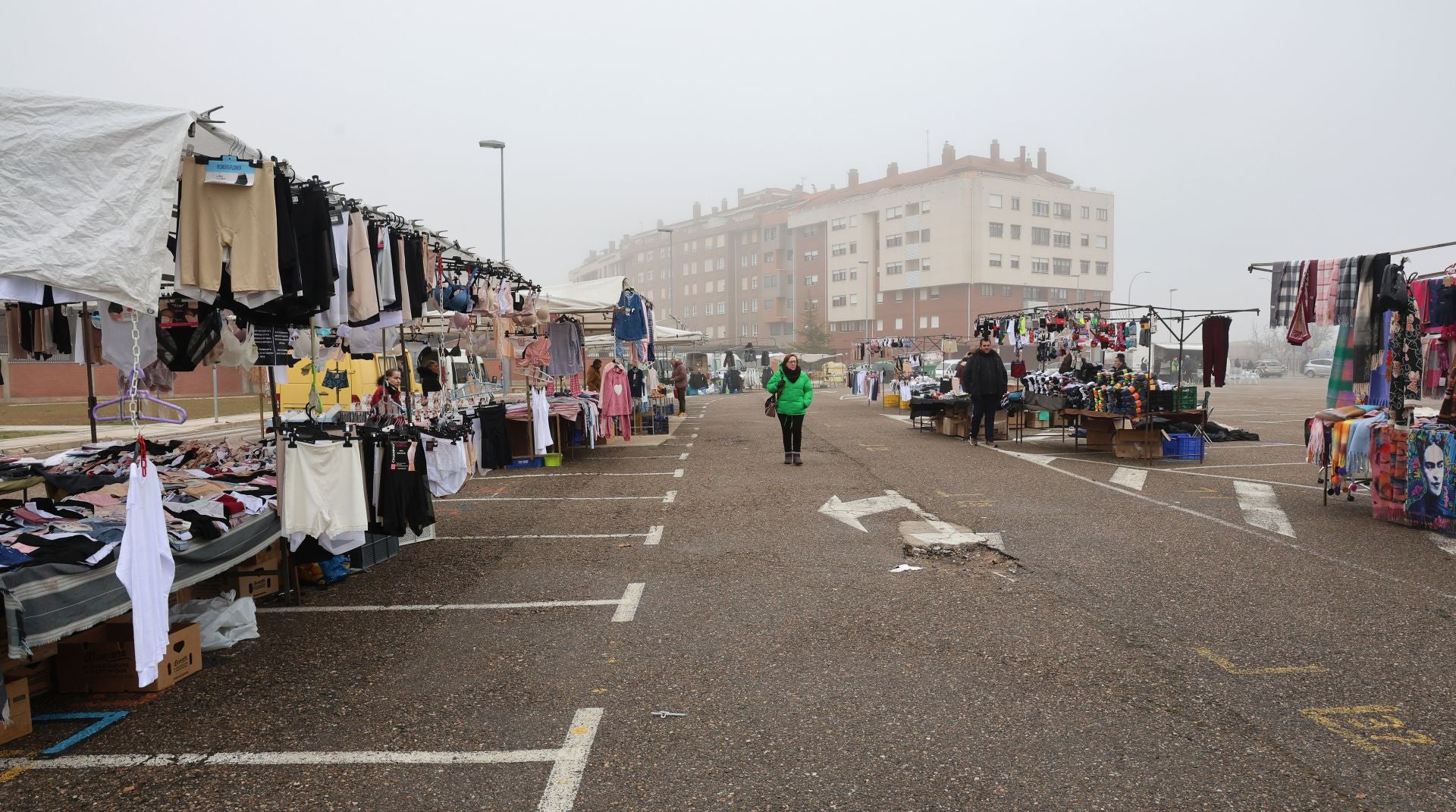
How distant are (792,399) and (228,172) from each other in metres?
9.34

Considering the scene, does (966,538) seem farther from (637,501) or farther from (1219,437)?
(1219,437)

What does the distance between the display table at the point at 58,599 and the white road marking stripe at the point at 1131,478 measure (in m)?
10.3

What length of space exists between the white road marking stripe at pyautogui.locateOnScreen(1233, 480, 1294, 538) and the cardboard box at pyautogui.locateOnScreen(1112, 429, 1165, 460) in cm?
259

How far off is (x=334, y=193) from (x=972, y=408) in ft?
42.6

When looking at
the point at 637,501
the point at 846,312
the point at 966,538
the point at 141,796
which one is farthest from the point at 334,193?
the point at 846,312

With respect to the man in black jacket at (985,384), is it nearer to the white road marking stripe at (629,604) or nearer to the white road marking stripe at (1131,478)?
the white road marking stripe at (1131,478)

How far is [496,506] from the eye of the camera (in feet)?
32.4

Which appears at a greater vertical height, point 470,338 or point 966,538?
point 470,338

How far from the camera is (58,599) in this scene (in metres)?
3.62

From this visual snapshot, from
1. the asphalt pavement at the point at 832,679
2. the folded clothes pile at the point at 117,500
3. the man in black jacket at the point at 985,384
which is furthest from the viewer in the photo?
the man in black jacket at the point at 985,384

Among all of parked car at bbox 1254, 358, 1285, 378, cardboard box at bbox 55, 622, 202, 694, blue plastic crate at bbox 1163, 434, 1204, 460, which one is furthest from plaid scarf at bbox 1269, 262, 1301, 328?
parked car at bbox 1254, 358, 1285, 378

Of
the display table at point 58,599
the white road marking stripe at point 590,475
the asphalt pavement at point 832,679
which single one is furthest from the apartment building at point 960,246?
the display table at point 58,599

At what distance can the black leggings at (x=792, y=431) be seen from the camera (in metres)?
13.2

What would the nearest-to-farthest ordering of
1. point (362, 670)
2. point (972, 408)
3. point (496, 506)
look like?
point (362, 670), point (496, 506), point (972, 408)
